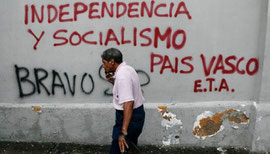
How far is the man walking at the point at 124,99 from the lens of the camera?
2910mm

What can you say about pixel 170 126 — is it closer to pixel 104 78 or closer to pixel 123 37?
pixel 104 78

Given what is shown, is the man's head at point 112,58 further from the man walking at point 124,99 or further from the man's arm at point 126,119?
the man's arm at point 126,119

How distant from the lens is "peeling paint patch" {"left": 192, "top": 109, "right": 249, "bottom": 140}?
420 centimetres

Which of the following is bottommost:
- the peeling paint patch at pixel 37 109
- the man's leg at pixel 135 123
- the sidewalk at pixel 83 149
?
the sidewalk at pixel 83 149

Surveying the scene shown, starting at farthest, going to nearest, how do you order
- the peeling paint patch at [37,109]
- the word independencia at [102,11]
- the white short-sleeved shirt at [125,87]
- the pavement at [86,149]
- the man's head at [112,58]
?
the peeling paint patch at [37,109] < the pavement at [86,149] < the word independencia at [102,11] < the man's head at [112,58] < the white short-sleeved shirt at [125,87]

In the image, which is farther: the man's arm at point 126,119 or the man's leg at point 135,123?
the man's leg at point 135,123

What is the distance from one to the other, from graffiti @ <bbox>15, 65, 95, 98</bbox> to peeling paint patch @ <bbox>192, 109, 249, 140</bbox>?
5.04ft

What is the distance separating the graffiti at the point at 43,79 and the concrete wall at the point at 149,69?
1 centimetres

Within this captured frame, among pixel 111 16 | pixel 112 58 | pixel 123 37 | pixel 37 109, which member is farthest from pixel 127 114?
pixel 37 109

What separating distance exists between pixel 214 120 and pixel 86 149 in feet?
5.86

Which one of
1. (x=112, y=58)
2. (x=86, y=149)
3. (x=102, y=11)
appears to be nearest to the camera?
(x=112, y=58)

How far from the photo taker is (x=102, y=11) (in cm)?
407

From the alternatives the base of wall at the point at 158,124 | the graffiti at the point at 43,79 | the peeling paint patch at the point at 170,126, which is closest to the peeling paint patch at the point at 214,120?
the base of wall at the point at 158,124

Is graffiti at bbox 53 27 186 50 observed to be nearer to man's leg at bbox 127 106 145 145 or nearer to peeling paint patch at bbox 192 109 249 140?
peeling paint patch at bbox 192 109 249 140
